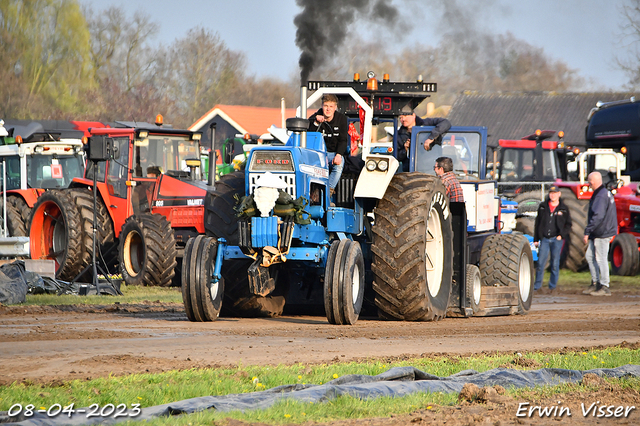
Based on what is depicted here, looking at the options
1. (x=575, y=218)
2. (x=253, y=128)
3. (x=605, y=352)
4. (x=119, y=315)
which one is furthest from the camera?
(x=253, y=128)

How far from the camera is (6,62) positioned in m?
42.2

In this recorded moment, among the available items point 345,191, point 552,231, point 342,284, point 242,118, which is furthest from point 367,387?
point 242,118

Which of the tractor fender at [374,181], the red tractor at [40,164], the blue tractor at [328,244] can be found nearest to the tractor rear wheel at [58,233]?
the red tractor at [40,164]

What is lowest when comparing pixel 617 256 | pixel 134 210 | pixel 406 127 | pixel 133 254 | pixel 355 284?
pixel 617 256

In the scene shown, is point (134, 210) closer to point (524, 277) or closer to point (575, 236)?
point (524, 277)

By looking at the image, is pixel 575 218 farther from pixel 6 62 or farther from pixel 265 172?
pixel 6 62

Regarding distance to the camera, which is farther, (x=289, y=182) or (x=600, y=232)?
(x=600, y=232)

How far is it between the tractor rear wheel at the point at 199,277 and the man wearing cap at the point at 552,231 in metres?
9.20

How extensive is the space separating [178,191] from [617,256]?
10.0 meters

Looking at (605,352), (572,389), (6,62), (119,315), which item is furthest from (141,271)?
(6,62)

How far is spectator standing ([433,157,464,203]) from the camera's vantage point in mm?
11125

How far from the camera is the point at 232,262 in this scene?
10250 millimetres

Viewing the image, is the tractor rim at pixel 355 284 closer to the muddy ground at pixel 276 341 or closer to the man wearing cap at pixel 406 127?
the muddy ground at pixel 276 341

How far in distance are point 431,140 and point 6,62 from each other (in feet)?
116
